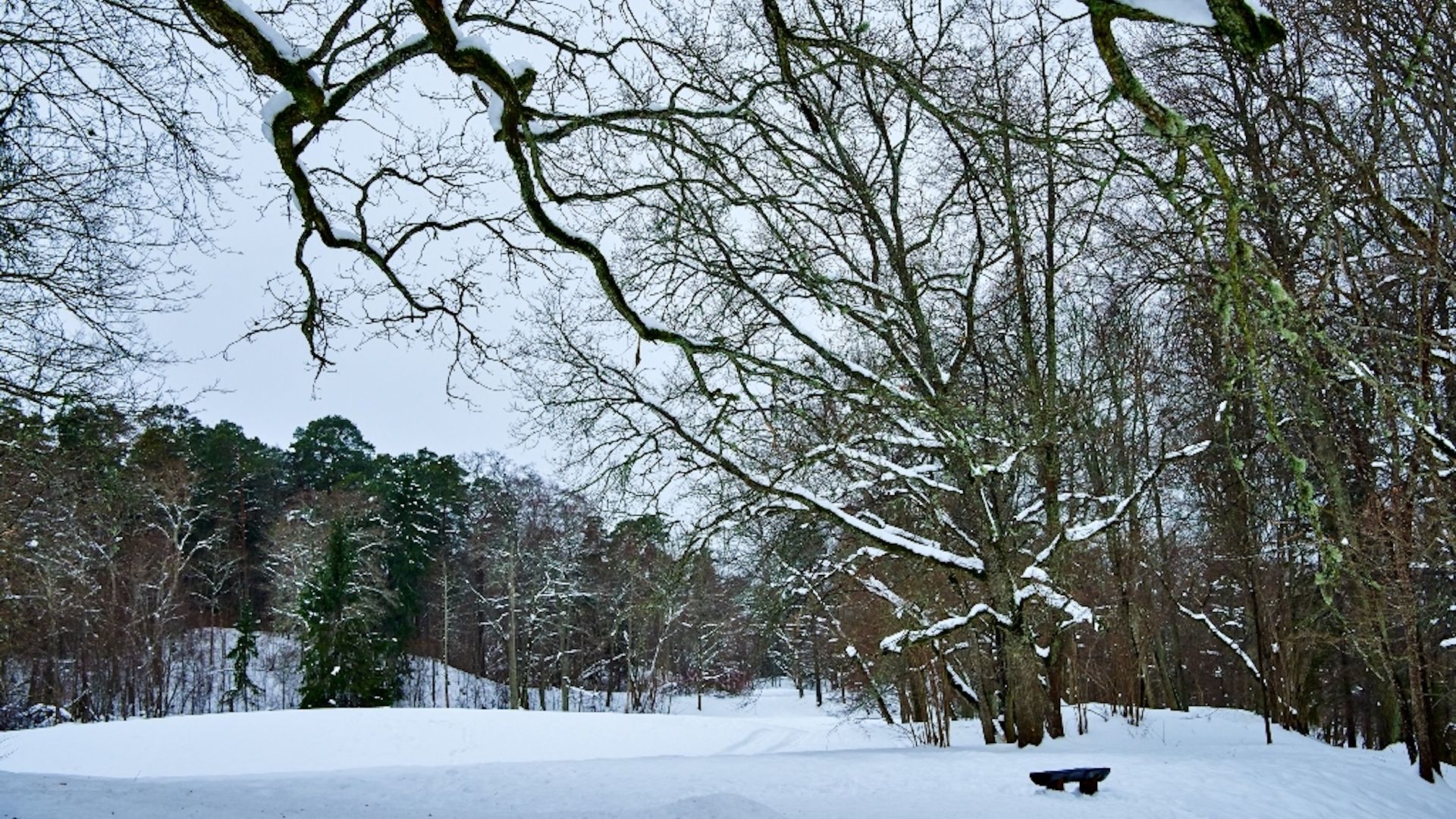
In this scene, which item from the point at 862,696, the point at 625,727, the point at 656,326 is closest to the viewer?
the point at 656,326

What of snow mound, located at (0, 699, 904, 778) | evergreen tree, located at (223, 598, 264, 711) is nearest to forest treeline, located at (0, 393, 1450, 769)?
evergreen tree, located at (223, 598, 264, 711)

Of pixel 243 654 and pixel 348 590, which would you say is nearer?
pixel 348 590

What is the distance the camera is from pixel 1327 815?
23.8 ft

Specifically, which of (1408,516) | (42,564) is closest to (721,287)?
(1408,516)

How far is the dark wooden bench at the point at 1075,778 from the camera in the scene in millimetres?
7484

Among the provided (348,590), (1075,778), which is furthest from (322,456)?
(1075,778)

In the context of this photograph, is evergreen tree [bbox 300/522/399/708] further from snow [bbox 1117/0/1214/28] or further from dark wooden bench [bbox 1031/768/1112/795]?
snow [bbox 1117/0/1214/28]

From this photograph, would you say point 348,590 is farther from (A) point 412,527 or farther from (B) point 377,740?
(B) point 377,740

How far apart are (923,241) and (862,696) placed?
10.3 m

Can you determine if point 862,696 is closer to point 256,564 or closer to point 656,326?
point 656,326

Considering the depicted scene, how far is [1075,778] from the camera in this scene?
748 centimetres

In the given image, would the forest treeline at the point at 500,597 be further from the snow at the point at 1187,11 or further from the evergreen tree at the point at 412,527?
the snow at the point at 1187,11

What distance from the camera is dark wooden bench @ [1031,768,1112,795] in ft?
24.6

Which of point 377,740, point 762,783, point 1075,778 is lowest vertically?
point 377,740
